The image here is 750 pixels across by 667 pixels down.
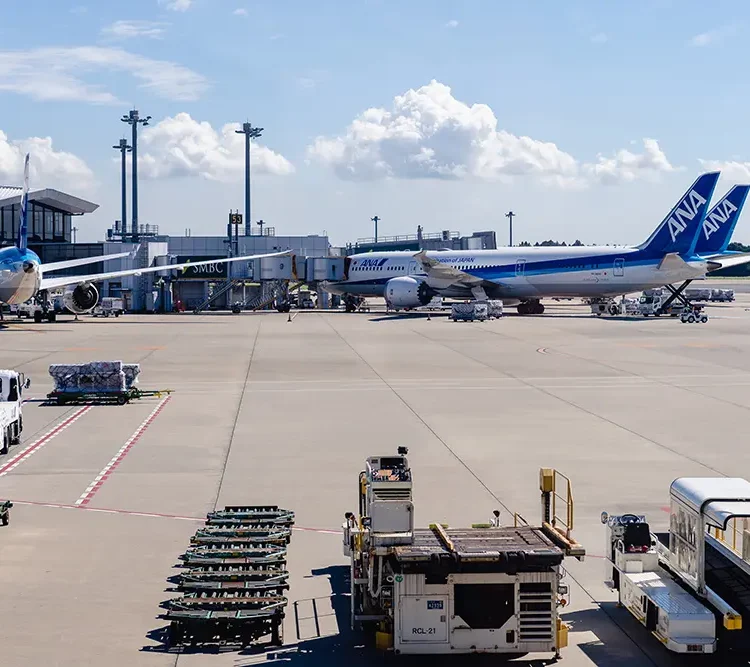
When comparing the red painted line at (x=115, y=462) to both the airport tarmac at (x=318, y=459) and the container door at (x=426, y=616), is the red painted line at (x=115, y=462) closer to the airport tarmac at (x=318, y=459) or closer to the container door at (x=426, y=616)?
the airport tarmac at (x=318, y=459)

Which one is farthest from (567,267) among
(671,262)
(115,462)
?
(115,462)

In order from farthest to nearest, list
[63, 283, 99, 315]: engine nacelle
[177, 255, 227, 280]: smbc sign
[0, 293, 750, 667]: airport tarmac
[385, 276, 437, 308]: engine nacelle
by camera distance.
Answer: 1. [177, 255, 227, 280]: smbc sign
2. [385, 276, 437, 308]: engine nacelle
3. [63, 283, 99, 315]: engine nacelle
4. [0, 293, 750, 667]: airport tarmac

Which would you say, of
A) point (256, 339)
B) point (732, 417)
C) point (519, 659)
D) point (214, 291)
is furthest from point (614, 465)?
point (214, 291)

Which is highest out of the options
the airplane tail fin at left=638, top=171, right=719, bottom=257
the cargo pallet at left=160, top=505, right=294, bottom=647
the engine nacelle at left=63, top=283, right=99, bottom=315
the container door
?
the airplane tail fin at left=638, top=171, right=719, bottom=257

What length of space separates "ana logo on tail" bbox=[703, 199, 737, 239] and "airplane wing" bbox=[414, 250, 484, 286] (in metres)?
19.9

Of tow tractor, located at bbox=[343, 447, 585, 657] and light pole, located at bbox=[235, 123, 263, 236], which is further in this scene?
light pole, located at bbox=[235, 123, 263, 236]

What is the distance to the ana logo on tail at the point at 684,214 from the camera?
81.9 meters

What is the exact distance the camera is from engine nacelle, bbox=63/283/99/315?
7862 centimetres

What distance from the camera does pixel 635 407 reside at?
33031 millimetres

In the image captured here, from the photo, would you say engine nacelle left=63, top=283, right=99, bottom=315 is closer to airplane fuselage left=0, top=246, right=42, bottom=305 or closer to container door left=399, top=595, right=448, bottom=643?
airplane fuselage left=0, top=246, right=42, bottom=305

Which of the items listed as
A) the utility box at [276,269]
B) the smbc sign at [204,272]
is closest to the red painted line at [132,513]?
the utility box at [276,269]

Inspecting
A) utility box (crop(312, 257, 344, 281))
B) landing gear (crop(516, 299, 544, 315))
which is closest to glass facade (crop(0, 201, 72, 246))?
utility box (crop(312, 257, 344, 281))

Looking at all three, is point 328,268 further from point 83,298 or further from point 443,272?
point 83,298

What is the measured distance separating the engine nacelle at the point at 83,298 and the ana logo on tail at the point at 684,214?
43.5m
